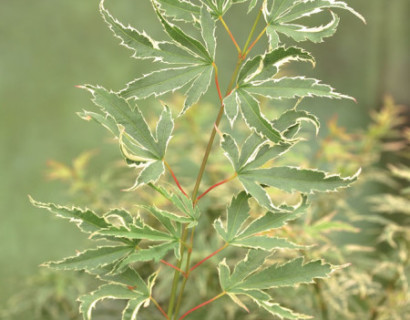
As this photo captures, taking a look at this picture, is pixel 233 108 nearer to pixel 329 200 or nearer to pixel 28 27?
pixel 329 200

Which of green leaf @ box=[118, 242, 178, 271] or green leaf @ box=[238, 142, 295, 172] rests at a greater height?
green leaf @ box=[238, 142, 295, 172]

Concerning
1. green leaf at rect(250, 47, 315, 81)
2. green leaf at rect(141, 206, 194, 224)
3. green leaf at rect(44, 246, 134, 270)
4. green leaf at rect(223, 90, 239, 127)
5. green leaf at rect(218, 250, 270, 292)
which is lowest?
green leaf at rect(218, 250, 270, 292)

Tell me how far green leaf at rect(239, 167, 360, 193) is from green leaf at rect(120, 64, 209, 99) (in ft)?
0.29

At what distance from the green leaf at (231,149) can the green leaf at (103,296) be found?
0.13 m

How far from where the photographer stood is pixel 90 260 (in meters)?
0.41

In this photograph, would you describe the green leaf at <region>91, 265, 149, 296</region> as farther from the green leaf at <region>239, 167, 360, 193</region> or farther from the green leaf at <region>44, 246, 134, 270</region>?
the green leaf at <region>239, 167, 360, 193</region>

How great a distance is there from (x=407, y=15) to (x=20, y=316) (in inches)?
61.0

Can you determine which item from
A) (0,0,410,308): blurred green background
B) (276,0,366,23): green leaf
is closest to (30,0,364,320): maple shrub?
(276,0,366,23): green leaf

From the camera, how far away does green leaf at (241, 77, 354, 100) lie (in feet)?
1.25

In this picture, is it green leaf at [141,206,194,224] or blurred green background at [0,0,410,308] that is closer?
green leaf at [141,206,194,224]

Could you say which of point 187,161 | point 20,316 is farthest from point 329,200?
point 20,316

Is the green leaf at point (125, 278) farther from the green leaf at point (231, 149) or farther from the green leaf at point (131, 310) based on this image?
the green leaf at point (231, 149)

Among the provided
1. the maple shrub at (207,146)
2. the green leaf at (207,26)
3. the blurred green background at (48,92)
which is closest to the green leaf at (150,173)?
the maple shrub at (207,146)

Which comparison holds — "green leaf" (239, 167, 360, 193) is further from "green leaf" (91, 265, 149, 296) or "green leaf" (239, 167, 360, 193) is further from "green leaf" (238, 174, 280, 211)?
"green leaf" (91, 265, 149, 296)
